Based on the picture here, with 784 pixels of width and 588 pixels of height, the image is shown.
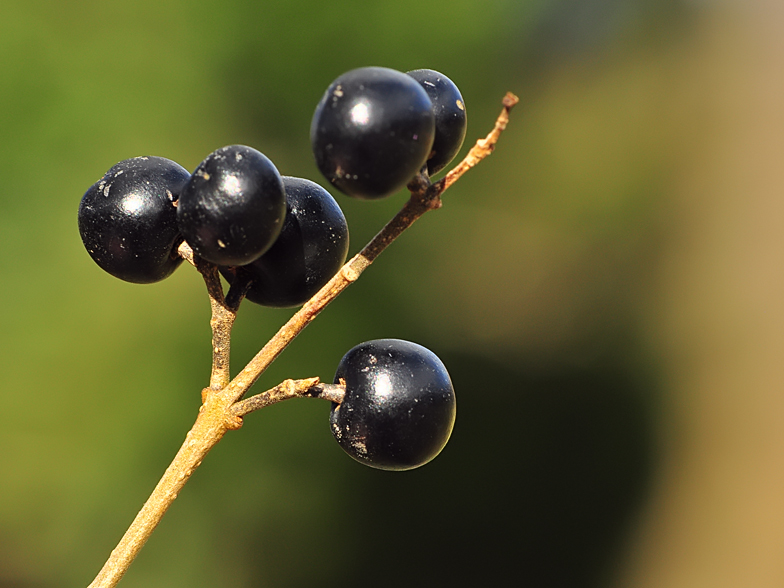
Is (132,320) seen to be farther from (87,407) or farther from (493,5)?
(493,5)

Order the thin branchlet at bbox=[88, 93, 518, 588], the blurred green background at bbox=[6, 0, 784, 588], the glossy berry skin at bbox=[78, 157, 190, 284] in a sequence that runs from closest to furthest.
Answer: the thin branchlet at bbox=[88, 93, 518, 588] < the glossy berry skin at bbox=[78, 157, 190, 284] < the blurred green background at bbox=[6, 0, 784, 588]

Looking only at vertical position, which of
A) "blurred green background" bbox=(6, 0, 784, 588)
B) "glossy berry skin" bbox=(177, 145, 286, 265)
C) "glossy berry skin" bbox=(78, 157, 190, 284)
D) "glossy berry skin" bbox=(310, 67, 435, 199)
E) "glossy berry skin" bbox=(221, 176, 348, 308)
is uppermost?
"glossy berry skin" bbox=(310, 67, 435, 199)

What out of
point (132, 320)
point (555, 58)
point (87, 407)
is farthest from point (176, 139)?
point (555, 58)

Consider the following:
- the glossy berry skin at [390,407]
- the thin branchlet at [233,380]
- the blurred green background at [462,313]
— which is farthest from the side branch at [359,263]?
the blurred green background at [462,313]

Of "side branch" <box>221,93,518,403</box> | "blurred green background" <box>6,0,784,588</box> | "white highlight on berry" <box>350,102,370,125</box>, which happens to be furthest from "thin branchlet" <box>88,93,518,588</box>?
"blurred green background" <box>6,0,784,588</box>

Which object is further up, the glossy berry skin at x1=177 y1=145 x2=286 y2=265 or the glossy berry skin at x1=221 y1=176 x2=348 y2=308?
the glossy berry skin at x1=177 y1=145 x2=286 y2=265

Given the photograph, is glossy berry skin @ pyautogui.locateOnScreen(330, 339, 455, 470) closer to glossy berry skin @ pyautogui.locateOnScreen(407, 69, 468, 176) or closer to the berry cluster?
the berry cluster

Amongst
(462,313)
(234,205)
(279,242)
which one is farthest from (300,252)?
(462,313)

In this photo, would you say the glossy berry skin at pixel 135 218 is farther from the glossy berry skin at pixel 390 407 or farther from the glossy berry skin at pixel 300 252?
the glossy berry skin at pixel 390 407
